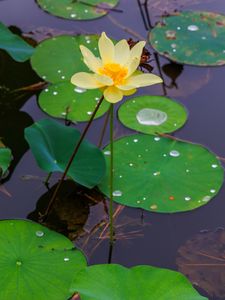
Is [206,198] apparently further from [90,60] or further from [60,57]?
[60,57]

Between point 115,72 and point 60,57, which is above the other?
point 115,72

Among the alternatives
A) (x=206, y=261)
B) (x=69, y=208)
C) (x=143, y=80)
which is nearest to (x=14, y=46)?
(x=69, y=208)

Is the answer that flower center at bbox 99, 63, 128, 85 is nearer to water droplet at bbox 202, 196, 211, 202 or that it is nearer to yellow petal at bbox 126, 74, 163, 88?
yellow petal at bbox 126, 74, 163, 88

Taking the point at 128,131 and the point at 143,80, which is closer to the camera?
the point at 143,80

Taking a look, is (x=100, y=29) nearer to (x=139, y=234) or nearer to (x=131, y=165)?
(x=131, y=165)

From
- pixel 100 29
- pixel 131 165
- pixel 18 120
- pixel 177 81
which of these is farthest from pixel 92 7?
pixel 131 165

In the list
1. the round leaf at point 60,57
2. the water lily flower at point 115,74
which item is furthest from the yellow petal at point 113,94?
the round leaf at point 60,57

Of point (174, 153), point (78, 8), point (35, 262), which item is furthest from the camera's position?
point (78, 8)
